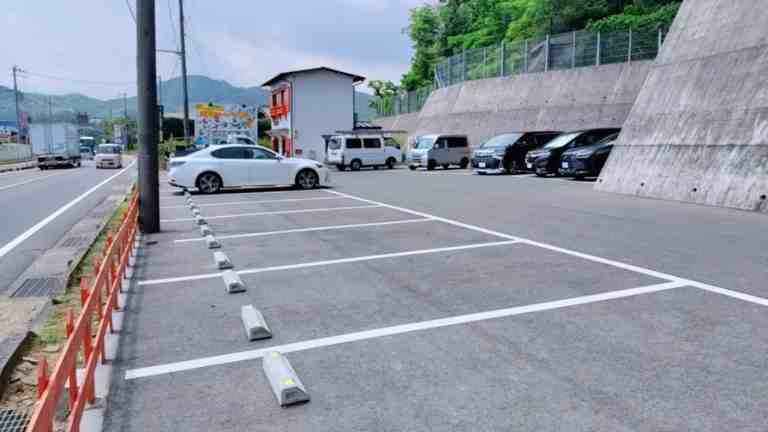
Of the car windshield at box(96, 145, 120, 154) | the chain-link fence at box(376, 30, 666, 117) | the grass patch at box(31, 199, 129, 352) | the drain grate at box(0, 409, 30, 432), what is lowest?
the drain grate at box(0, 409, 30, 432)

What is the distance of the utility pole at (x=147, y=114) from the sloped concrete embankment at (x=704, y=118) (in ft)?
36.5

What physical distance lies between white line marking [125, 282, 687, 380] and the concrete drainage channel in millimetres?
257

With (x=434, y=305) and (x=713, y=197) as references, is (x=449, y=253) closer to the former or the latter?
(x=434, y=305)

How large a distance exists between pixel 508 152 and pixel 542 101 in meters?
8.34

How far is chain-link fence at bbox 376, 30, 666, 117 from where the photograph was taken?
2814 centimetres

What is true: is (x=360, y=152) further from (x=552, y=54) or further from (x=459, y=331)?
(x=459, y=331)

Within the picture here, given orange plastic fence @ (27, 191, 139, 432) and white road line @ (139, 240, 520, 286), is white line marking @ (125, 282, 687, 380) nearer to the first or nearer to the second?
orange plastic fence @ (27, 191, 139, 432)

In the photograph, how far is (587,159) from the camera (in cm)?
2042

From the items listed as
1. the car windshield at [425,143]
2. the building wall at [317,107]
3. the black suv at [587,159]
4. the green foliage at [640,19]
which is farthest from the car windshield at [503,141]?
the building wall at [317,107]

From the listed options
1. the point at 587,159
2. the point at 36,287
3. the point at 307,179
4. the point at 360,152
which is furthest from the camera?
the point at 360,152

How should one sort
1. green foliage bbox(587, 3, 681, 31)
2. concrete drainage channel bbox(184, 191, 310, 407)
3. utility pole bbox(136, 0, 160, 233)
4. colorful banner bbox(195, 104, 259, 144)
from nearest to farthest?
1. concrete drainage channel bbox(184, 191, 310, 407)
2. utility pole bbox(136, 0, 160, 233)
3. green foliage bbox(587, 3, 681, 31)
4. colorful banner bbox(195, 104, 259, 144)

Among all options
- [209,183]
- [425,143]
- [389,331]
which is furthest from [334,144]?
[389,331]

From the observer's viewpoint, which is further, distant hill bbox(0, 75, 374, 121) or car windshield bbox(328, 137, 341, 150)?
distant hill bbox(0, 75, 374, 121)

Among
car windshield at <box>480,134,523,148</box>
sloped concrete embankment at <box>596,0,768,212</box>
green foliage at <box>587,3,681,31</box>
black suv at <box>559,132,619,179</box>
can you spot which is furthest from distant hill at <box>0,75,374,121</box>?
sloped concrete embankment at <box>596,0,768,212</box>
